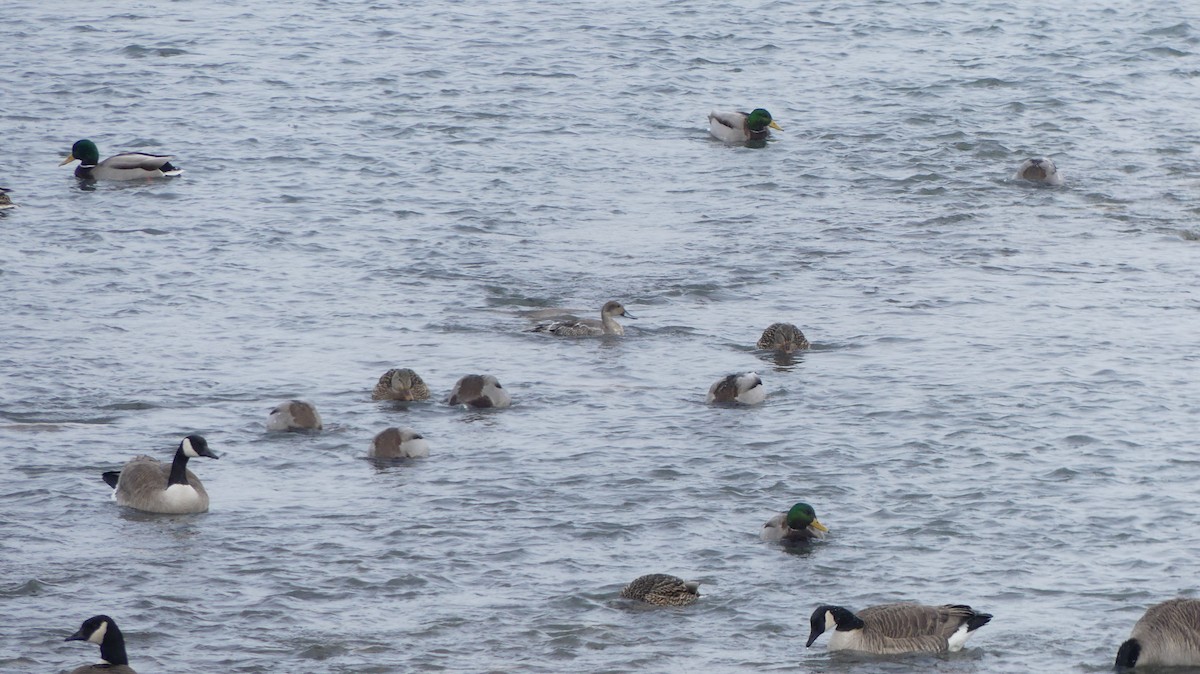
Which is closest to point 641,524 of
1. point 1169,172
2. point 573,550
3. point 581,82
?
point 573,550

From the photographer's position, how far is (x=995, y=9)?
40250 millimetres

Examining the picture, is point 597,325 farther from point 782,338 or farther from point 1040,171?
Result: point 1040,171

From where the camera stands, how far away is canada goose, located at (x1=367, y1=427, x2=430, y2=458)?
16281mm

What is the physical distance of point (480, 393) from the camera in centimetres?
1772

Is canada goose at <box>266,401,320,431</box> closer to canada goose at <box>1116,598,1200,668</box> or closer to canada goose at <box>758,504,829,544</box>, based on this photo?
canada goose at <box>758,504,829,544</box>

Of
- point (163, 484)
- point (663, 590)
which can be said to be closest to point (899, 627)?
point (663, 590)

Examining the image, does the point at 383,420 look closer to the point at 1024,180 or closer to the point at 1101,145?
the point at 1024,180

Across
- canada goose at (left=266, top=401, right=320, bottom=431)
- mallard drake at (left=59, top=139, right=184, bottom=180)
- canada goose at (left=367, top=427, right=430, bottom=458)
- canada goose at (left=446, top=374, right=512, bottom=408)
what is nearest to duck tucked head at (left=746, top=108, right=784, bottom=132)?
mallard drake at (left=59, top=139, right=184, bottom=180)

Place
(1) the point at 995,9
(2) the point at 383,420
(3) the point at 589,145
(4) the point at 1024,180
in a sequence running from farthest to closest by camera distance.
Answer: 1. (1) the point at 995,9
2. (3) the point at 589,145
3. (4) the point at 1024,180
4. (2) the point at 383,420

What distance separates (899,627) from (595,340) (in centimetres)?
799

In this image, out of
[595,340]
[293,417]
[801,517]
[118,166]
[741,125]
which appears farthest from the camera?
[741,125]

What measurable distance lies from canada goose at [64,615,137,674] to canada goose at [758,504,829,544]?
510 centimetres

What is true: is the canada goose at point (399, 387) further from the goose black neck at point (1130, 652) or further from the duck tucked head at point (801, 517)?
the goose black neck at point (1130, 652)

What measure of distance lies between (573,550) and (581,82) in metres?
20.2
